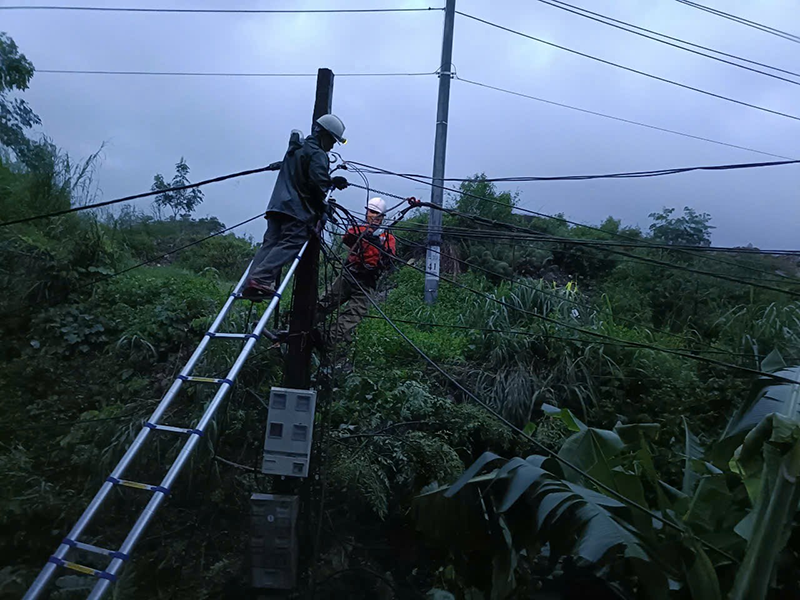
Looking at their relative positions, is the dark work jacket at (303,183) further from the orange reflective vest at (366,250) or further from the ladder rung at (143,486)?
the ladder rung at (143,486)

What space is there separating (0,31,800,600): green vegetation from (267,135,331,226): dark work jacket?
1.64 meters

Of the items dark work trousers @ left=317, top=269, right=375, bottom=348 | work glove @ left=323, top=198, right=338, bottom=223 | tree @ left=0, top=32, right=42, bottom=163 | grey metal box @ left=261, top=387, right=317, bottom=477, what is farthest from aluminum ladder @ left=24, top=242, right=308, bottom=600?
tree @ left=0, top=32, right=42, bottom=163

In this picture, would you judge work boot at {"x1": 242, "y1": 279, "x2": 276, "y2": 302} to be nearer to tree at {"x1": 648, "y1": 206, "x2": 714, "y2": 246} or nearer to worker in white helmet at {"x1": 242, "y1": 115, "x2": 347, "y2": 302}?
worker in white helmet at {"x1": 242, "y1": 115, "x2": 347, "y2": 302}

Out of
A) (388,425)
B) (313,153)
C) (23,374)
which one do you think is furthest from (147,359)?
Result: (313,153)

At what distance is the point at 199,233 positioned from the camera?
14.6m

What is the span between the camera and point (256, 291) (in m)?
5.41

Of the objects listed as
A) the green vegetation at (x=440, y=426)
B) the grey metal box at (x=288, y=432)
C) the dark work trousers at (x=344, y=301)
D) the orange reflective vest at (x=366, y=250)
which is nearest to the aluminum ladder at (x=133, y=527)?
the grey metal box at (x=288, y=432)

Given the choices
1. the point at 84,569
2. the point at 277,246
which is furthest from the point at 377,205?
the point at 84,569

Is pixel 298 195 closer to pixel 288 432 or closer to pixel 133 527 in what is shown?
pixel 288 432

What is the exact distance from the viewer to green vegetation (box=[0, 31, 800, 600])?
4027 mm

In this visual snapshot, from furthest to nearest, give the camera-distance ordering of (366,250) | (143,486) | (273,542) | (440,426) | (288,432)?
1. (440,426)
2. (366,250)
3. (288,432)
4. (273,542)
5. (143,486)

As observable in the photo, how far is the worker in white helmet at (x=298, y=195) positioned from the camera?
5570 mm

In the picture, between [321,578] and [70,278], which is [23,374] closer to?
[70,278]

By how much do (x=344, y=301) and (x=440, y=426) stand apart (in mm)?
1959
